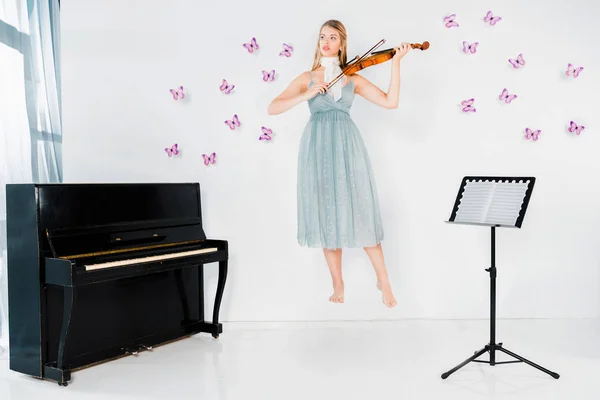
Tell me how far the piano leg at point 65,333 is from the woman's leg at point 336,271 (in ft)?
5.64

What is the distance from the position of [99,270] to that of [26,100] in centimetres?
134

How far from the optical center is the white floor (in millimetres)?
2977

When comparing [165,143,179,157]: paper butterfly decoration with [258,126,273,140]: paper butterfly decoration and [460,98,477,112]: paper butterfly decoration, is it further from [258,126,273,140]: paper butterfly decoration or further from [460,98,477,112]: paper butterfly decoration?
[460,98,477,112]: paper butterfly decoration

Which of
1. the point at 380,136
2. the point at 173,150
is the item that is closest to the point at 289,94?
the point at 380,136

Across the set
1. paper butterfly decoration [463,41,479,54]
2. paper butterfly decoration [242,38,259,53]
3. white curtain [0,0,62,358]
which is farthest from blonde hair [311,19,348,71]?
white curtain [0,0,62,358]

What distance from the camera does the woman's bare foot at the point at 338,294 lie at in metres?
4.29

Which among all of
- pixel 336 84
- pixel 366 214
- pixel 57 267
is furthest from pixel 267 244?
pixel 57 267

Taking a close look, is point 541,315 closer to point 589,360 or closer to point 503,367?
point 589,360

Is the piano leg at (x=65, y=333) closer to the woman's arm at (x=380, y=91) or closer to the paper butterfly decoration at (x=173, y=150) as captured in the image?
the paper butterfly decoration at (x=173, y=150)

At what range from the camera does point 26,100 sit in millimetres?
3826

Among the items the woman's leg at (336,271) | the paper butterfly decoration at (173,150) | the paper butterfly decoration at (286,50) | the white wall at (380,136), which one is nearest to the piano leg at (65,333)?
the white wall at (380,136)

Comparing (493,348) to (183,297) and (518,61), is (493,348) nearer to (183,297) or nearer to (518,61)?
(183,297)

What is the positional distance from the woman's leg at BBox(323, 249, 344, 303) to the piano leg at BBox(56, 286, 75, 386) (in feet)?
5.64

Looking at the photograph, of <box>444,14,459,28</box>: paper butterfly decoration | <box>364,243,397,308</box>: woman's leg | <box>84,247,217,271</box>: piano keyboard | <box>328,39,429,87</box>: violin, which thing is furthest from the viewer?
<box>444,14,459,28</box>: paper butterfly decoration
